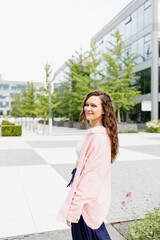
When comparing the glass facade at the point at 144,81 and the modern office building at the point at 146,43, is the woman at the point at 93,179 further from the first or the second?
the glass facade at the point at 144,81

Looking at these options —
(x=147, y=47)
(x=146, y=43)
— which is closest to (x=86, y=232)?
(x=147, y=47)

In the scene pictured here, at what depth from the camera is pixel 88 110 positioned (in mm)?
2332

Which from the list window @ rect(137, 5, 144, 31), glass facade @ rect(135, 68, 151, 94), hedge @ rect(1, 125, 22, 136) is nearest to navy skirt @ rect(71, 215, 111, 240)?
hedge @ rect(1, 125, 22, 136)

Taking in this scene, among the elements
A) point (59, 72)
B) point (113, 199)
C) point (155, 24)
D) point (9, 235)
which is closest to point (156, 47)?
point (155, 24)

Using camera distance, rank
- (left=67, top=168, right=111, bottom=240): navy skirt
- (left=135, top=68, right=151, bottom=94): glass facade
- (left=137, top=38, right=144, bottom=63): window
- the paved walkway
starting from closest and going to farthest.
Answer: (left=67, top=168, right=111, bottom=240): navy skirt, the paved walkway, (left=135, top=68, right=151, bottom=94): glass facade, (left=137, top=38, right=144, bottom=63): window

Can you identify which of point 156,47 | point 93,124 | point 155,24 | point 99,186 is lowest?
point 99,186

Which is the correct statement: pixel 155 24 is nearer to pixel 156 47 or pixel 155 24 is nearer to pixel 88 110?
pixel 156 47

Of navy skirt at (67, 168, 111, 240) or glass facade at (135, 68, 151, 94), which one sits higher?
glass facade at (135, 68, 151, 94)

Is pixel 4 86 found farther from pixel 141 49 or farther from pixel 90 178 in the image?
pixel 90 178

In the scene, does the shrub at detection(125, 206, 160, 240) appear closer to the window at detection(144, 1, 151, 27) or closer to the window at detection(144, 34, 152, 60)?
the window at detection(144, 34, 152, 60)

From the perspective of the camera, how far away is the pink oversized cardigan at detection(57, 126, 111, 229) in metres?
2.13

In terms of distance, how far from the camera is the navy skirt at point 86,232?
7.56 feet

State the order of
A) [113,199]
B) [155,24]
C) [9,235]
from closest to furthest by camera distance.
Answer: [9,235], [113,199], [155,24]

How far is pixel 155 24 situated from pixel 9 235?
31503 millimetres
